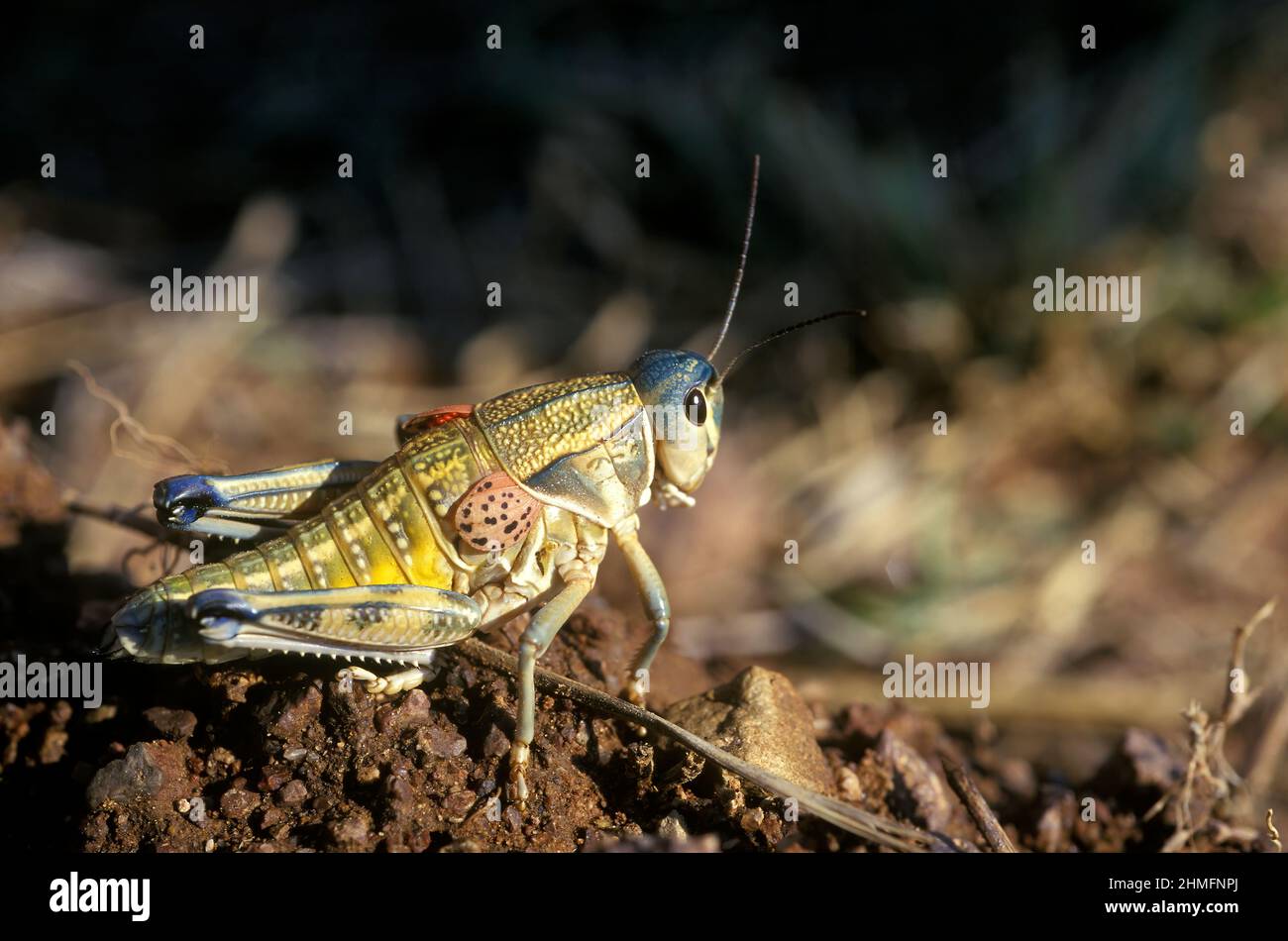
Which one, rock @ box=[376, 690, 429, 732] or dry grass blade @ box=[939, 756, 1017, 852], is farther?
dry grass blade @ box=[939, 756, 1017, 852]

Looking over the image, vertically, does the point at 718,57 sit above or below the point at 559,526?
above

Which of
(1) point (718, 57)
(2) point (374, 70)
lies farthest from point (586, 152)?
(2) point (374, 70)

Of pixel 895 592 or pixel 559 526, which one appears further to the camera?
pixel 895 592

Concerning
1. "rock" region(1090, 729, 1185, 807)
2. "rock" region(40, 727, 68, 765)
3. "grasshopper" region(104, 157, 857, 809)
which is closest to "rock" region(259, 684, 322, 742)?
"grasshopper" region(104, 157, 857, 809)

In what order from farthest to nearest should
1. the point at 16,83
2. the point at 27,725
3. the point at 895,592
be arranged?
the point at 16,83 → the point at 895,592 → the point at 27,725

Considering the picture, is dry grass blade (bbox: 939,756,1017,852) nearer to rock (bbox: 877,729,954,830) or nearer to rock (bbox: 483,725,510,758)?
rock (bbox: 877,729,954,830)
